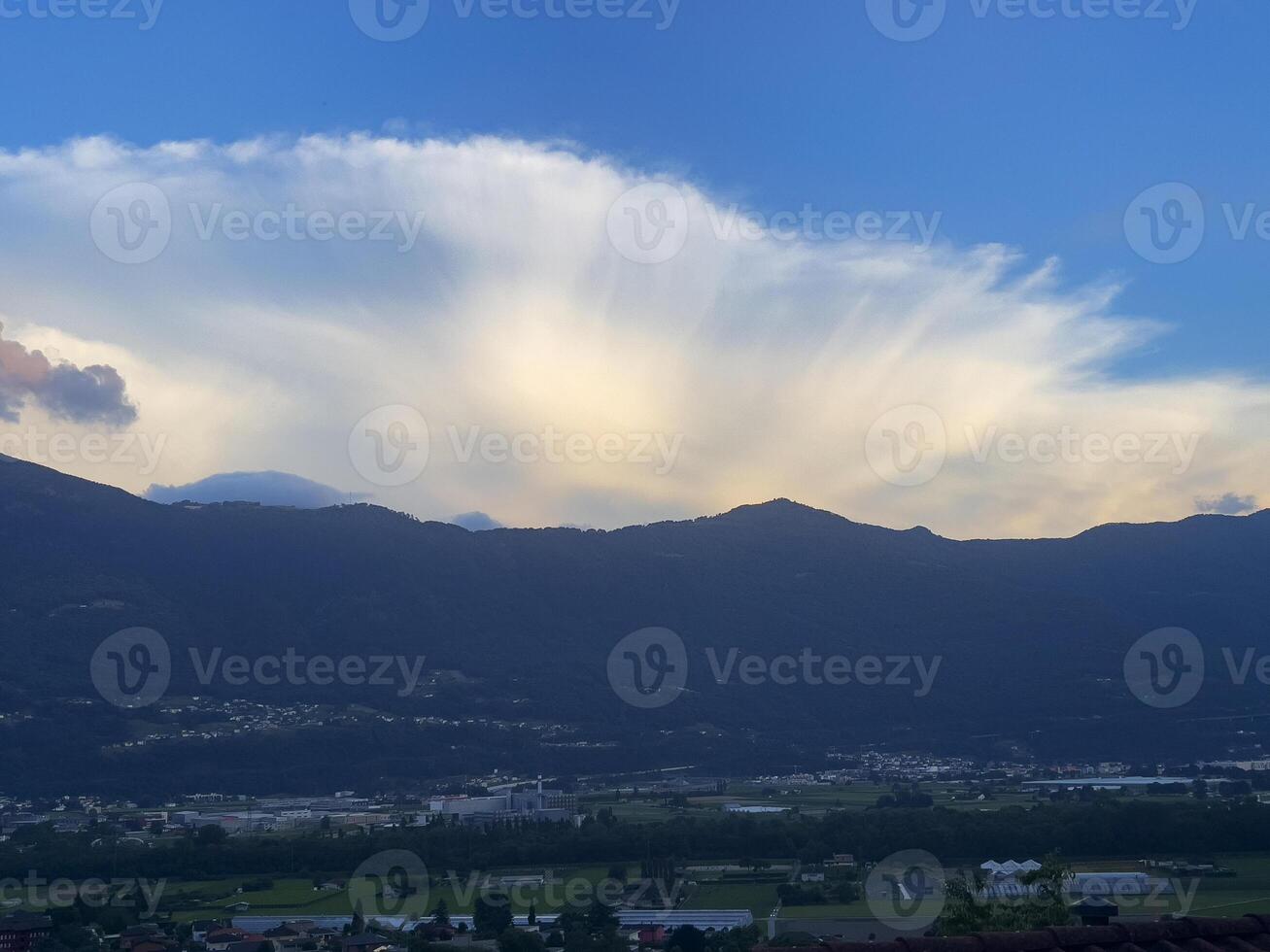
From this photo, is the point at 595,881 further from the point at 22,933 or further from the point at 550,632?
the point at 550,632

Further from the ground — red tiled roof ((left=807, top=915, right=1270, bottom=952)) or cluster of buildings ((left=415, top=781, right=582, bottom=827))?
red tiled roof ((left=807, top=915, right=1270, bottom=952))

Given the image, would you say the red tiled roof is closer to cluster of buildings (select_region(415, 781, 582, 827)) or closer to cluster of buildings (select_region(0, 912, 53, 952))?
cluster of buildings (select_region(0, 912, 53, 952))

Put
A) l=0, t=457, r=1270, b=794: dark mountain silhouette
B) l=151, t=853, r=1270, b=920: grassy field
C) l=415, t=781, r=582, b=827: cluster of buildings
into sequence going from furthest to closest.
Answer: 1. l=0, t=457, r=1270, b=794: dark mountain silhouette
2. l=415, t=781, r=582, b=827: cluster of buildings
3. l=151, t=853, r=1270, b=920: grassy field

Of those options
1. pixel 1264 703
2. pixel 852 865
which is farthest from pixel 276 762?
pixel 1264 703

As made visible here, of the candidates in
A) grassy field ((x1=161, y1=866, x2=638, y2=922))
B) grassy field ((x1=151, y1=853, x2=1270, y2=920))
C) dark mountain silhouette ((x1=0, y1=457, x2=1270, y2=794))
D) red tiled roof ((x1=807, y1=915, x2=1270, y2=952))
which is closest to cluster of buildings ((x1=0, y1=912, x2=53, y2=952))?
grassy field ((x1=161, y1=866, x2=638, y2=922))

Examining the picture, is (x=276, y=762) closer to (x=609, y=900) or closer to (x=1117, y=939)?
(x=609, y=900)
